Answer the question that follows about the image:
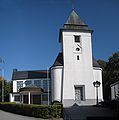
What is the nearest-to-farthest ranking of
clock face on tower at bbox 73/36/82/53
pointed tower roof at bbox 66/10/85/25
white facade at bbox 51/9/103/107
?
white facade at bbox 51/9/103/107 < clock face on tower at bbox 73/36/82/53 < pointed tower roof at bbox 66/10/85/25

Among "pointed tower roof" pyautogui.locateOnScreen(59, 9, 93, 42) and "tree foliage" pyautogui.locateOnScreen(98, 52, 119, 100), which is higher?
"pointed tower roof" pyautogui.locateOnScreen(59, 9, 93, 42)

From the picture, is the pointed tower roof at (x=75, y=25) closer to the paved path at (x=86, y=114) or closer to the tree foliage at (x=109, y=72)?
the tree foliage at (x=109, y=72)

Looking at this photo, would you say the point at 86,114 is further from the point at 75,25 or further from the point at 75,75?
the point at 75,25

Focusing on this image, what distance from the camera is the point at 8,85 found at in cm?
6650

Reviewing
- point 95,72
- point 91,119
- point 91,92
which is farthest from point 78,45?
point 91,119

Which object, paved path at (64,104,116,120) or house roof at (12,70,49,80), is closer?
paved path at (64,104,116,120)

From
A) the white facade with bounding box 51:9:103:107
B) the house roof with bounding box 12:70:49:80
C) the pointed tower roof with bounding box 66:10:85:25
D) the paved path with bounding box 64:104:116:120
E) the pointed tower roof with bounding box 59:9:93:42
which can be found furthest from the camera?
the house roof with bounding box 12:70:49:80

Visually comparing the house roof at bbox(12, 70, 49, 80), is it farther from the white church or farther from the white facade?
the white facade

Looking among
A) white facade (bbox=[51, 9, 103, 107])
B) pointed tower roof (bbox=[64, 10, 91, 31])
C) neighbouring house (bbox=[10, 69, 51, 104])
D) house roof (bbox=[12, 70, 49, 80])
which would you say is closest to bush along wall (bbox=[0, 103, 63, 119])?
white facade (bbox=[51, 9, 103, 107])

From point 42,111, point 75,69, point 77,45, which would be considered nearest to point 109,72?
point 77,45

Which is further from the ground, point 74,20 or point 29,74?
point 74,20

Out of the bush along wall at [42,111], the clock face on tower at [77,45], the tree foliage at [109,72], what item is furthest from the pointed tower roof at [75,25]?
the bush along wall at [42,111]

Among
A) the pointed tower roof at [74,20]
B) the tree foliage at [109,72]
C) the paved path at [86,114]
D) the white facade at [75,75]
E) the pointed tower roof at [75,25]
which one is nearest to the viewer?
the paved path at [86,114]

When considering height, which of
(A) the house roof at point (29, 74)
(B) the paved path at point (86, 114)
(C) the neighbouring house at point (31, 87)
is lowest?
(B) the paved path at point (86, 114)
